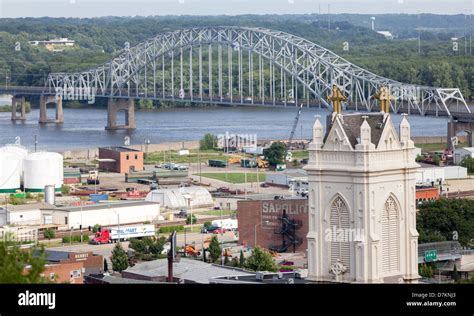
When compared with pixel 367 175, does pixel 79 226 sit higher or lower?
lower

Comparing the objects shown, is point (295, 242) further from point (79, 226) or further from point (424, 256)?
point (79, 226)

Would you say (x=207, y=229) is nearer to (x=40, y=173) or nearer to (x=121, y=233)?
(x=121, y=233)

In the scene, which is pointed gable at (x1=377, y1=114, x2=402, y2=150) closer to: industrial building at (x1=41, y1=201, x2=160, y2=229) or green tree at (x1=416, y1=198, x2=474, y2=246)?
green tree at (x1=416, y1=198, x2=474, y2=246)

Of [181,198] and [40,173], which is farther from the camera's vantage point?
[40,173]

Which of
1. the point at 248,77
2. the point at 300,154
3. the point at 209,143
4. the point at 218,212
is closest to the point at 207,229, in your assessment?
the point at 218,212
